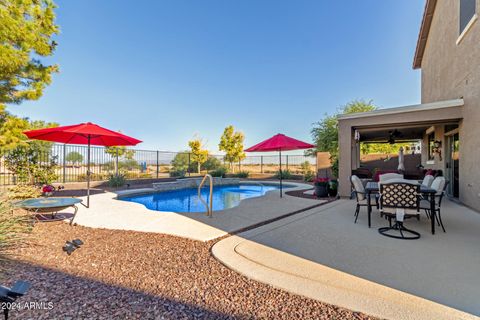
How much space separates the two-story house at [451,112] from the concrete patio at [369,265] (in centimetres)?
298

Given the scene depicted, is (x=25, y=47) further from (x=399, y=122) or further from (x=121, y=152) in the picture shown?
(x=399, y=122)

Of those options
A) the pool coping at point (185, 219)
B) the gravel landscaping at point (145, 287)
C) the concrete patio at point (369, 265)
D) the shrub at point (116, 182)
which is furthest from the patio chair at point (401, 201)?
the shrub at point (116, 182)

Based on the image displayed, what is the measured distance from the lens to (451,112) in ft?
22.8

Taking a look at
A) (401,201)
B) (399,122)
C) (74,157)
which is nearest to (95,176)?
(74,157)

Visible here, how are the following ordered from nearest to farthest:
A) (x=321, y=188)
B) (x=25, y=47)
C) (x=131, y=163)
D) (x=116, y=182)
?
(x=25, y=47)
(x=321, y=188)
(x=116, y=182)
(x=131, y=163)

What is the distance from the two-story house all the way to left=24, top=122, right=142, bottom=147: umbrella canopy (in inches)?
313

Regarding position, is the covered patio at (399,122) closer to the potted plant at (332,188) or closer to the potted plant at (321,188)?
the potted plant at (332,188)

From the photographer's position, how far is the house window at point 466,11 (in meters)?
6.66

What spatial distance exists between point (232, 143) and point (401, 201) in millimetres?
21127

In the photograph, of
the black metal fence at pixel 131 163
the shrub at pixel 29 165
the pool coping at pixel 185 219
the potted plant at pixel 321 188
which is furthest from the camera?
the black metal fence at pixel 131 163

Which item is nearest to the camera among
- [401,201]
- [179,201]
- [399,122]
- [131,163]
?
[401,201]

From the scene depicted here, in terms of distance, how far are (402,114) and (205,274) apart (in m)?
8.36

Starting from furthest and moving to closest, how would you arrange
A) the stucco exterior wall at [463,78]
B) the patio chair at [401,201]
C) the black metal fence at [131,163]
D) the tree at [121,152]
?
the tree at [121,152] < the black metal fence at [131,163] < the stucco exterior wall at [463,78] < the patio chair at [401,201]

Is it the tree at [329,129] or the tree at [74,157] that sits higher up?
the tree at [329,129]
